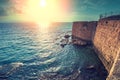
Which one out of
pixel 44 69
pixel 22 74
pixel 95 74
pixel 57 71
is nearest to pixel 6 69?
pixel 22 74

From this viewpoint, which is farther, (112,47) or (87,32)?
(87,32)

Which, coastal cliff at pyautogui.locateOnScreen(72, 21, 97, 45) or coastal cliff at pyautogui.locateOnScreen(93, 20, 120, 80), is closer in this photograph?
coastal cliff at pyautogui.locateOnScreen(93, 20, 120, 80)

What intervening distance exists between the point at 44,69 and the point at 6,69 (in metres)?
6.63

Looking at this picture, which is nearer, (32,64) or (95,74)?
(95,74)

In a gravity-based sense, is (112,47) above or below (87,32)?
below

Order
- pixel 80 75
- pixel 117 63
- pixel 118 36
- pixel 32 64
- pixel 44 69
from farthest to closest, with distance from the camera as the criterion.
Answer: pixel 32 64, pixel 44 69, pixel 80 75, pixel 118 36, pixel 117 63

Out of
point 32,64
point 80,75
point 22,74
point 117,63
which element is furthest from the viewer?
point 32,64

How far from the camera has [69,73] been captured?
18.8 meters

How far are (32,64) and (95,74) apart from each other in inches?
470

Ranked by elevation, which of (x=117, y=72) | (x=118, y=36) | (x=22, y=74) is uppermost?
(x=118, y=36)

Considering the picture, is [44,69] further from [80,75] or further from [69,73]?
[80,75]

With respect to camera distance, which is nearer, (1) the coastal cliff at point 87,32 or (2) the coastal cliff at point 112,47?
(2) the coastal cliff at point 112,47

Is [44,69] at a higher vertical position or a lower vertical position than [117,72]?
lower

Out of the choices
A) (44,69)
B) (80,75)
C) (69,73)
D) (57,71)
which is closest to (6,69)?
(44,69)
